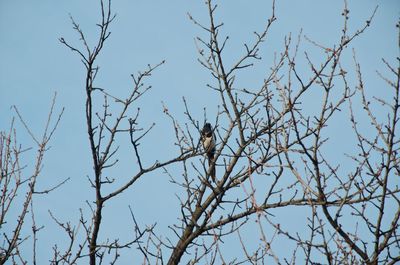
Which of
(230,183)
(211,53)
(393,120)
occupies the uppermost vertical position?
(211,53)

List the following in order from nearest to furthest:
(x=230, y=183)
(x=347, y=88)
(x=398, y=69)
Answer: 1. (x=398, y=69)
2. (x=347, y=88)
3. (x=230, y=183)

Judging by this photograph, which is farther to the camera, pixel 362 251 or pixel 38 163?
pixel 38 163

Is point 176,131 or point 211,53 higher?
point 211,53

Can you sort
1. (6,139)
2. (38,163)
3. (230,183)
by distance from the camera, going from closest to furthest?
(38,163) < (6,139) < (230,183)

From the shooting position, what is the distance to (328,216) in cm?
320

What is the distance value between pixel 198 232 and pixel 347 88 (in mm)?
1977

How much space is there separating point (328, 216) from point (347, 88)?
117 cm

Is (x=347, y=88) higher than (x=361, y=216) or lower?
higher

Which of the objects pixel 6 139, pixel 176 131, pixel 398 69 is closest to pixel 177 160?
pixel 176 131

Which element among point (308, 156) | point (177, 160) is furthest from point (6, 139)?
point (308, 156)

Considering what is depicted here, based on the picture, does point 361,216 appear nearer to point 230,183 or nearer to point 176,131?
point 230,183

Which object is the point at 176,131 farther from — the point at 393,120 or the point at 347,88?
the point at 393,120

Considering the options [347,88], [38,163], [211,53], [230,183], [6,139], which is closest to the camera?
[347,88]

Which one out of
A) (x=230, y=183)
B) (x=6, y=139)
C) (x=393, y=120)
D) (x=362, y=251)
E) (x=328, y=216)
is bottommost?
(x=362, y=251)
